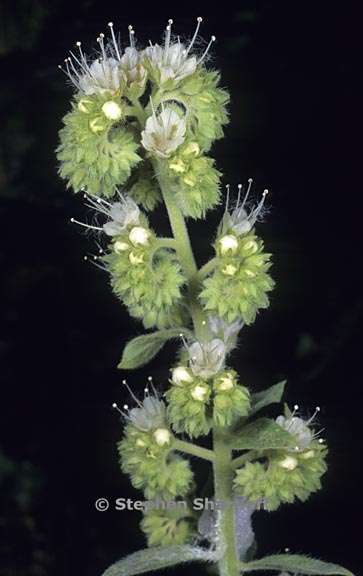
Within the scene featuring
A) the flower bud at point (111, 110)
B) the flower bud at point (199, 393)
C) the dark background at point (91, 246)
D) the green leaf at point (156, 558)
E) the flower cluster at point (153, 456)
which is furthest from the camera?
the dark background at point (91, 246)

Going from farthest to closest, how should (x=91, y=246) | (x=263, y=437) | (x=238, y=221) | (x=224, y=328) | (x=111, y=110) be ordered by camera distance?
(x=91, y=246), (x=224, y=328), (x=238, y=221), (x=263, y=437), (x=111, y=110)

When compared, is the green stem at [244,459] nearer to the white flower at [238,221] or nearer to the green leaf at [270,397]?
the green leaf at [270,397]

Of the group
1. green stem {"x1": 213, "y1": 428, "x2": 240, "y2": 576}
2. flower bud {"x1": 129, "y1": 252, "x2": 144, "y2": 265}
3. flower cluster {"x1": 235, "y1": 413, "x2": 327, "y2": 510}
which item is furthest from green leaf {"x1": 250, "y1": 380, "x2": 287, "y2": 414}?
flower bud {"x1": 129, "y1": 252, "x2": 144, "y2": 265}

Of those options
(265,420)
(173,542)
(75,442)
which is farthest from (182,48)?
(75,442)

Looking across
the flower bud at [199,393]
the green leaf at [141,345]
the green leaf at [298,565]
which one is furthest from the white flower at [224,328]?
the green leaf at [298,565]

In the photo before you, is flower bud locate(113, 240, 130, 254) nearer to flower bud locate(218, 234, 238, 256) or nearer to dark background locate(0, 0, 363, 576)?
flower bud locate(218, 234, 238, 256)

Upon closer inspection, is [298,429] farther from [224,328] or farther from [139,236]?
[139,236]

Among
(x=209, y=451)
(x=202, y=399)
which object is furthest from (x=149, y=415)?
(x=202, y=399)
